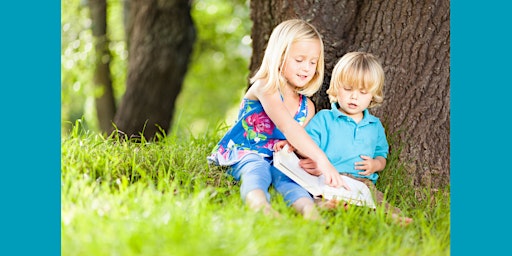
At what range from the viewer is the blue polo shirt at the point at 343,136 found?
2.49 m

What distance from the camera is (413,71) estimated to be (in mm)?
2668

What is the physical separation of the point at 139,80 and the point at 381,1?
217cm

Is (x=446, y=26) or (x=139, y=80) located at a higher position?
(x=446, y=26)

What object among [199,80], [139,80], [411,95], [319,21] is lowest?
[199,80]

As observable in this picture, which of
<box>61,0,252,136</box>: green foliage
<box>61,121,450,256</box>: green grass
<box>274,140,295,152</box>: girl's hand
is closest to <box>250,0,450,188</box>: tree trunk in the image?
<box>61,121,450,256</box>: green grass

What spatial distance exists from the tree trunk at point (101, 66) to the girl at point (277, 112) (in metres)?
2.85

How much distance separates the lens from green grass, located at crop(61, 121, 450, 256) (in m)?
1.77

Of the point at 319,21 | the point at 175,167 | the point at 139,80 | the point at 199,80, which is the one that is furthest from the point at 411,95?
the point at 199,80

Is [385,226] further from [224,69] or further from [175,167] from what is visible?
[224,69]

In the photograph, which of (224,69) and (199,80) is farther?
(199,80)

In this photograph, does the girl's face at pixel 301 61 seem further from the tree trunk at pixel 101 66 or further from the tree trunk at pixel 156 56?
the tree trunk at pixel 101 66

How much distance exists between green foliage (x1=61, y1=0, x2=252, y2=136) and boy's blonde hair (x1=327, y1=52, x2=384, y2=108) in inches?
43.2

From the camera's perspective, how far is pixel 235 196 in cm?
229

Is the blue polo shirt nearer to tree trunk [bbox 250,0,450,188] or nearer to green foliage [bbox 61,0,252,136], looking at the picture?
tree trunk [bbox 250,0,450,188]
